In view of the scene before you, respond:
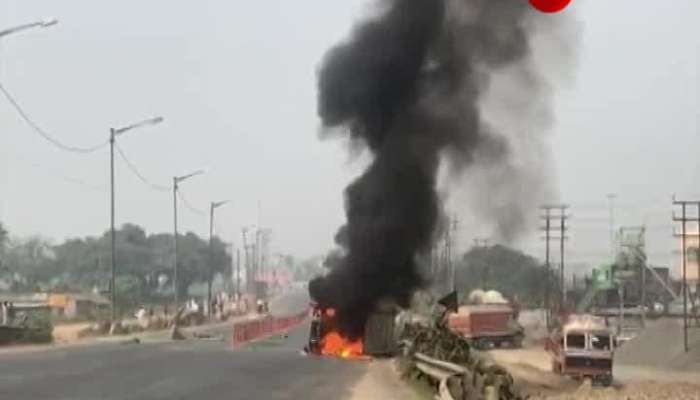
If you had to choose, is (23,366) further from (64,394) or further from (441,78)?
(441,78)

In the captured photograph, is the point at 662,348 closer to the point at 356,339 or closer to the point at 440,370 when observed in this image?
the point at 356,339

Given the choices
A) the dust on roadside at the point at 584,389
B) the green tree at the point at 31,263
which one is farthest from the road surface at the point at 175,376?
the green tree at the point at 31,263

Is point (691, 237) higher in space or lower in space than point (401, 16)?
lower

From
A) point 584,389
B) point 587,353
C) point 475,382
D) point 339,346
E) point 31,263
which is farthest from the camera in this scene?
point 31,263

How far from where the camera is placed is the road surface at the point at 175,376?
74.3 feet

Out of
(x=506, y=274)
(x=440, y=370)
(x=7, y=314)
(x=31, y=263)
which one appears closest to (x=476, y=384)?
(x=440, y=370)

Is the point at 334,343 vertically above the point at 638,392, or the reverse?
the point at 334,343

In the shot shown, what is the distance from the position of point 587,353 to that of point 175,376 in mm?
17665

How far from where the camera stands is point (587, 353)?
39.8 metres

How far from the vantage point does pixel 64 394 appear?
21.8 m

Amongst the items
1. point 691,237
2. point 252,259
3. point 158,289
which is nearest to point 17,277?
point 158,289

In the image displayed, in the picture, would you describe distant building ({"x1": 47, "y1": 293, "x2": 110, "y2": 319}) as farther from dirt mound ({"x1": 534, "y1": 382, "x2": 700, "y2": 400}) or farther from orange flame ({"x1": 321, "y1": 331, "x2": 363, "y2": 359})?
dirt mound ({"x1": 534, "y1": 382, "x2": 700, "y2": 400})

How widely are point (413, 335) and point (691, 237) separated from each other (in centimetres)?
6795

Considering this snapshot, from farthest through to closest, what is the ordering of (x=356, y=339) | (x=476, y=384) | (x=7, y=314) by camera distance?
(x=7, y=314) → (x=356, y=339) → (x=476, y=384)
